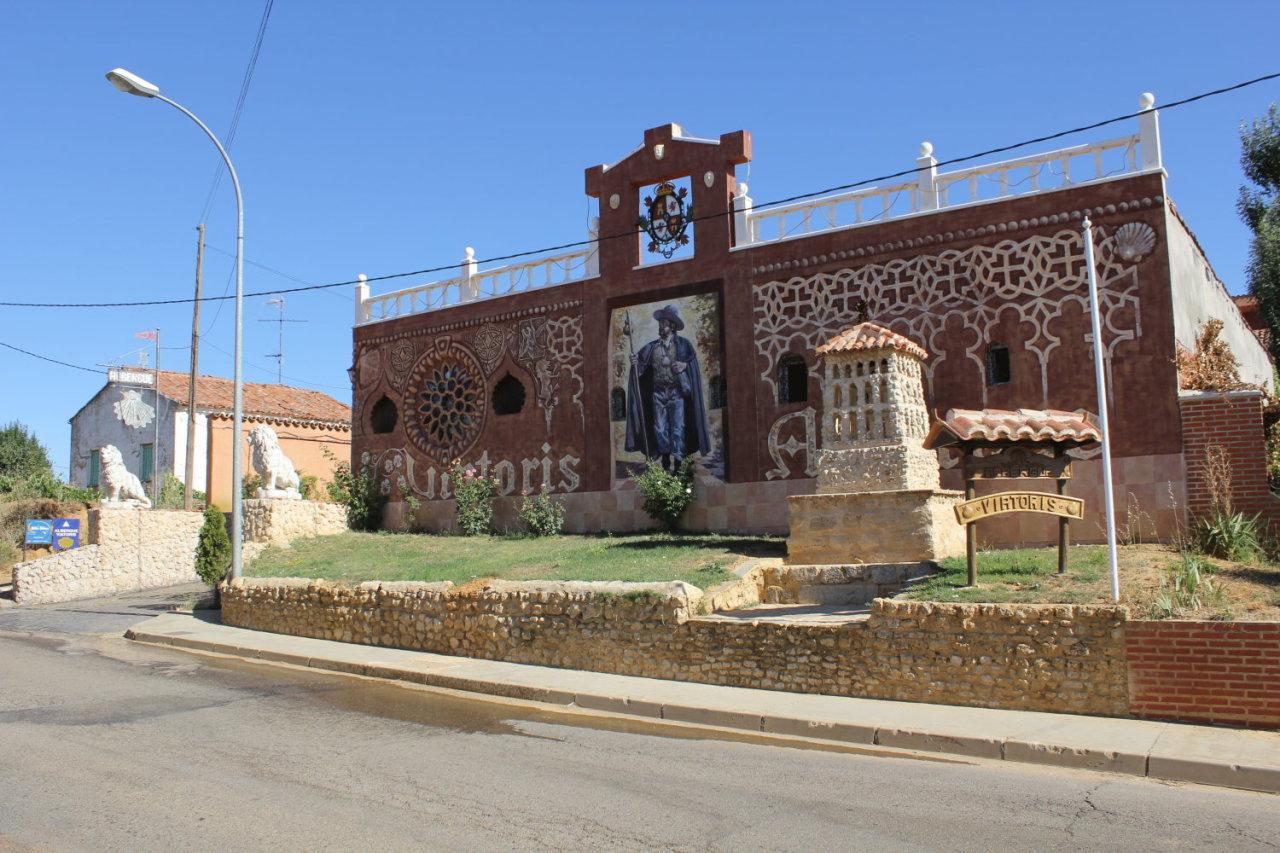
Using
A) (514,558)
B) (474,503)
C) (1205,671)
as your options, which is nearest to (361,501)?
(474,503)

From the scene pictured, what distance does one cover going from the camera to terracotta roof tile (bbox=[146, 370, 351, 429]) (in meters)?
38.3

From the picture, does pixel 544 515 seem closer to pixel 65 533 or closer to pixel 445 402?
pixel 445 402

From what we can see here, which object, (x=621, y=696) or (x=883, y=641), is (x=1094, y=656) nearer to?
(x=883, y=641)

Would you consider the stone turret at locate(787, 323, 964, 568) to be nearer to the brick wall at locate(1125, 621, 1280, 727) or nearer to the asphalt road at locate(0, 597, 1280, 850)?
the brick wall at locate(1125, 621, 1280, 727)

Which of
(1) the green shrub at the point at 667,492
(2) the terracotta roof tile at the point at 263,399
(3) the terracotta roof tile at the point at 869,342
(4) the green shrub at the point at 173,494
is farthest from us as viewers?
(2) the terracotta roof tile at the point at 263,399

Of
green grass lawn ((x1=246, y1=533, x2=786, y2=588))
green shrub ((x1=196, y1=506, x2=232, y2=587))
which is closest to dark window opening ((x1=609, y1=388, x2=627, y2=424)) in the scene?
green grass lawn ((x1=246, y1=533, x2=786, y2=588))

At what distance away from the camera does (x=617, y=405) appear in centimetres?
2383

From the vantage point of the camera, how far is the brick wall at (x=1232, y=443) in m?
16.1

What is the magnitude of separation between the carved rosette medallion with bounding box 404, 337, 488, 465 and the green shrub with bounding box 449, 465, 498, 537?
2.90 feet

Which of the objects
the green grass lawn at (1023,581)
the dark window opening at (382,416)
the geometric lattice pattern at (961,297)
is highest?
the geometric lattice pattern at (961,297)

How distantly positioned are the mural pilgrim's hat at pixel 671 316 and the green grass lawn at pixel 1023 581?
32.8ft

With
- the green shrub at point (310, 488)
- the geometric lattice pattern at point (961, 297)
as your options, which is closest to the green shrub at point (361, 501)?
the green shrub at point (310, 488)

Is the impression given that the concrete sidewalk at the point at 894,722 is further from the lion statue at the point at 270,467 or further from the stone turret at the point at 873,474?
the lion statue at the point at 270,467

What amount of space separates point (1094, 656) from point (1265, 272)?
1875 centimetres
